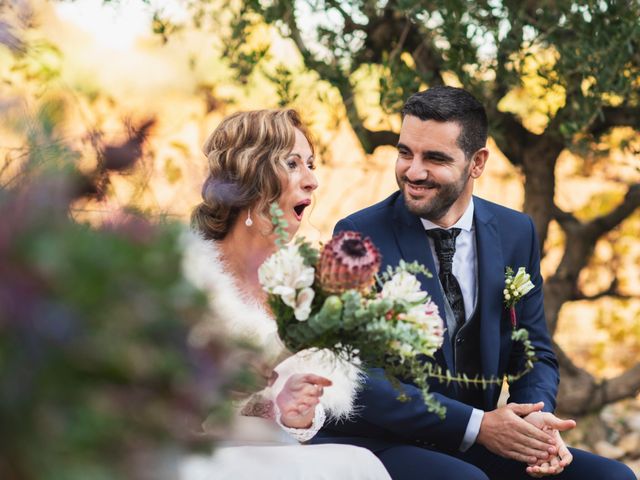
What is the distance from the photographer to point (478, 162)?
11.4ft

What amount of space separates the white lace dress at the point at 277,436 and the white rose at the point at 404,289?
0.20 meters

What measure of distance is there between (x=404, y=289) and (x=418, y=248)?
1.28 metres

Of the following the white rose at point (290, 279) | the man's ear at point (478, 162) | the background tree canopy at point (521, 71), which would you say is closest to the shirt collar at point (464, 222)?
the man's ear at point (478, 162)

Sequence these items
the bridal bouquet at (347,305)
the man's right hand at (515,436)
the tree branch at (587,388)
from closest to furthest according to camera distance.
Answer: the bridal bouquet at (347,305)
the man's right hand at (515,436)
the tree branch at (587,388)

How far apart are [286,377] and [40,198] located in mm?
1219

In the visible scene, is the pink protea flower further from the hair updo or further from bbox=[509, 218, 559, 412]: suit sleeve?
bbox=[509, 218, 559, 412]: suit sleeve

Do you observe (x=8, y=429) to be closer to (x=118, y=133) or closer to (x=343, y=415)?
(x=118, y=133)

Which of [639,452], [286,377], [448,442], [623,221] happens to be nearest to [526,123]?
[623,221]

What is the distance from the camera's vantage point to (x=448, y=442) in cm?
296

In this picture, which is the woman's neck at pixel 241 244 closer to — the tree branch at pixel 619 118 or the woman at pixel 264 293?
the woman at pixel 264 293

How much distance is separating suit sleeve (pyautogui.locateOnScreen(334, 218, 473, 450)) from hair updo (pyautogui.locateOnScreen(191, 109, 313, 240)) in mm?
638

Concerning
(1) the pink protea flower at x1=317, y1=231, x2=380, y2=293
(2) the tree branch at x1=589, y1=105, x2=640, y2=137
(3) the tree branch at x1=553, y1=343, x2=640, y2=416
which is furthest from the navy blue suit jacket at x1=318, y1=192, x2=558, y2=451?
(3) the tree branch at x1=553, y1=343, x2=640, y2=416

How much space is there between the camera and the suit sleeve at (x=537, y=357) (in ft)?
10.4

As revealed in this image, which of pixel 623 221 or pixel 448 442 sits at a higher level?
pixel 623 221
